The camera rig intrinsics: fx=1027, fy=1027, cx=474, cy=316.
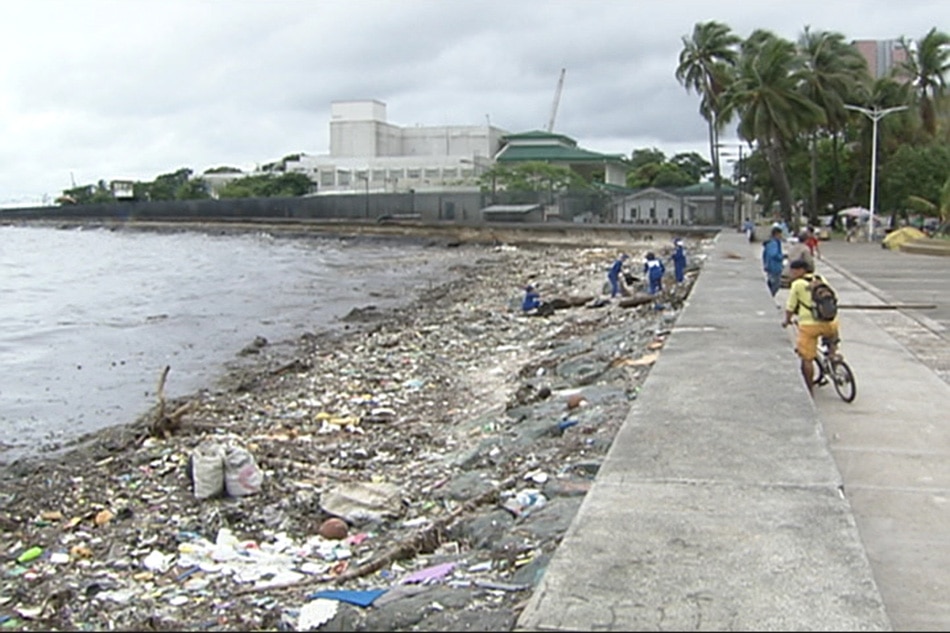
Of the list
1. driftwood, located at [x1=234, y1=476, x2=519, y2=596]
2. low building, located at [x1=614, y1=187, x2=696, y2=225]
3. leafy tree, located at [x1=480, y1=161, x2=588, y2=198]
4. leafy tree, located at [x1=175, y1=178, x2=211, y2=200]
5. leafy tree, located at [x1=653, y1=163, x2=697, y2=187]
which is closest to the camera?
driftwood, located at [x1=234, y1=476, x2=519, y2=596]

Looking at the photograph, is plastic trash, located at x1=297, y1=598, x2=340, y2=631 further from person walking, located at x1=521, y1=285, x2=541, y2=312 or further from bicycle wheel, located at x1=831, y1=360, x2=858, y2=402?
person walking, located at x1=521, y1=285, x2=541, y2=312

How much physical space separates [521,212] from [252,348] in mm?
52332

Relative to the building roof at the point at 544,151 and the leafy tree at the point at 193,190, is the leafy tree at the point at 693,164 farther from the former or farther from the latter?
the leafy tree at the point at 193,190

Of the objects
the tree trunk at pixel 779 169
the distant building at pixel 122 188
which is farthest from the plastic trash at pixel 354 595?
the distant building at pixel 122 188

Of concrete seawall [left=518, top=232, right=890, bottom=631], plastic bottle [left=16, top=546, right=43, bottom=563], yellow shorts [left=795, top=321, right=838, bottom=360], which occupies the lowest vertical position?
plastic bottle [left=16, top=546, right=43, bottom=563]

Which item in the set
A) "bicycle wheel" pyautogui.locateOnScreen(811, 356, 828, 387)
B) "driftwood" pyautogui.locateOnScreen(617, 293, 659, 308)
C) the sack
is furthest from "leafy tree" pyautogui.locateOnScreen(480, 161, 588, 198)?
the sack

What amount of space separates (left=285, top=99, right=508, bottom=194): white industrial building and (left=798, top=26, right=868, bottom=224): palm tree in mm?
61368

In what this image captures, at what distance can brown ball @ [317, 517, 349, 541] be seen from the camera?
6.68 meters

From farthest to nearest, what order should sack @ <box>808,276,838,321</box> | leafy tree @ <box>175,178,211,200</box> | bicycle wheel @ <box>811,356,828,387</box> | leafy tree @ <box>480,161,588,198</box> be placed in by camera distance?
leafy tree @ <box>175,178,211,200</box> < leafy tree @ <box>480,161,588,198</box> < bicycle wheel @ <box>811,356,828,387</box> < sack @ <box>808,276,838,321</box>

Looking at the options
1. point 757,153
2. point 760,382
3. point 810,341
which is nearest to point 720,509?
point 760,382

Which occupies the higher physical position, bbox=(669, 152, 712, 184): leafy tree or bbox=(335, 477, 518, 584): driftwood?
bbox=(669, 152, 712, 184): leafy tree

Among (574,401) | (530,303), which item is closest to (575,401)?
(574,401)

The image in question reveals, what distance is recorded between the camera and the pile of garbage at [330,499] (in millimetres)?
5031

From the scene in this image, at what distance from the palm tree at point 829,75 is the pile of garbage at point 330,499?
45352 millimetres
